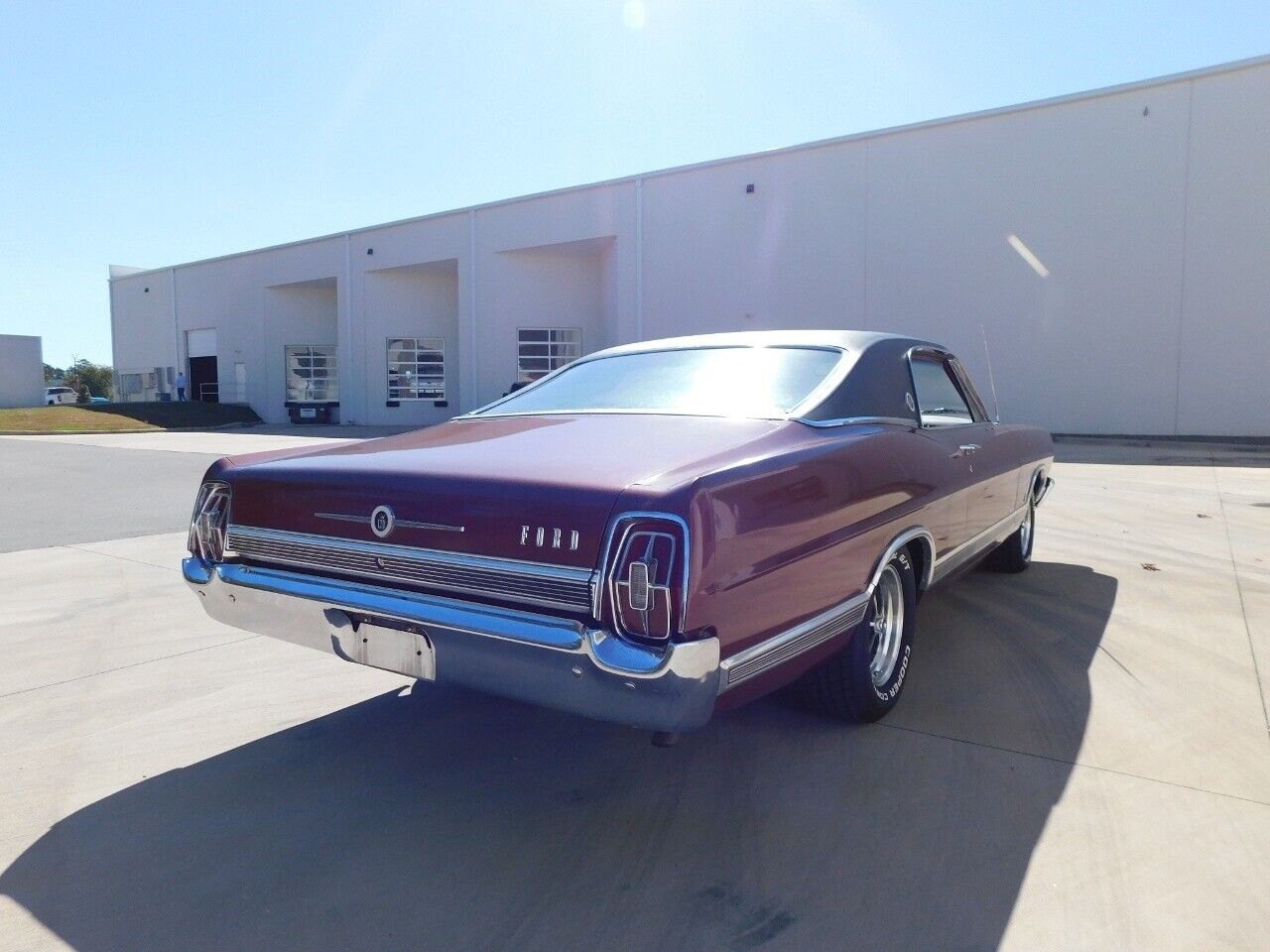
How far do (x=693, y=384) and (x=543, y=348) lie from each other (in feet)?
73.6

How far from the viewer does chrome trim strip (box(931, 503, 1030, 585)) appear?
12.4 feet

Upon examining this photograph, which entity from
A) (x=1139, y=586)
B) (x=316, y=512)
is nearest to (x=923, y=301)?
(x=1139, y=586)

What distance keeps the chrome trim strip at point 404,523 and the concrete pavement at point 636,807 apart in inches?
35.3

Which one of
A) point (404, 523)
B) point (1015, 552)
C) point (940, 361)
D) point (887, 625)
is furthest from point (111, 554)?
point (1015, 552)

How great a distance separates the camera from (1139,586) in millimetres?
5352

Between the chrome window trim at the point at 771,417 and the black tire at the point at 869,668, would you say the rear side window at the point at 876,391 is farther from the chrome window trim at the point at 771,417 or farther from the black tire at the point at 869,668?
the black tire at the point at 869,668

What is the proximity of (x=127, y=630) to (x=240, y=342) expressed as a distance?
3102 cm

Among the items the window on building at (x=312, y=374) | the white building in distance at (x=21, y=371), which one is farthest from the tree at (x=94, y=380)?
the window on building at (x=312, y=374)

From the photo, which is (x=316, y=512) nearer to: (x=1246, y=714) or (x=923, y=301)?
(x=1246, y=714)

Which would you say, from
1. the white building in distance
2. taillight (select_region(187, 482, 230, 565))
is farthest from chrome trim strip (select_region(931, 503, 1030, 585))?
the white building in distance

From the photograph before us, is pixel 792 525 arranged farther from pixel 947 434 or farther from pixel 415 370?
pixel 415 370

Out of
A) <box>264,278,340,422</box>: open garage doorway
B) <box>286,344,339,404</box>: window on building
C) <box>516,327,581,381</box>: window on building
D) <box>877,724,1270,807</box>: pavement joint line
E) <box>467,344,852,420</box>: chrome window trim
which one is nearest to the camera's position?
<box>877,724,1270,807</box>: pavement joint line

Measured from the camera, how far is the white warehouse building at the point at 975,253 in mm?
16031

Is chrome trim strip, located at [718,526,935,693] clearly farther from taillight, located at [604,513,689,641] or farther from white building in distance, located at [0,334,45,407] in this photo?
white building in distance, located at [0,334,45,407]
